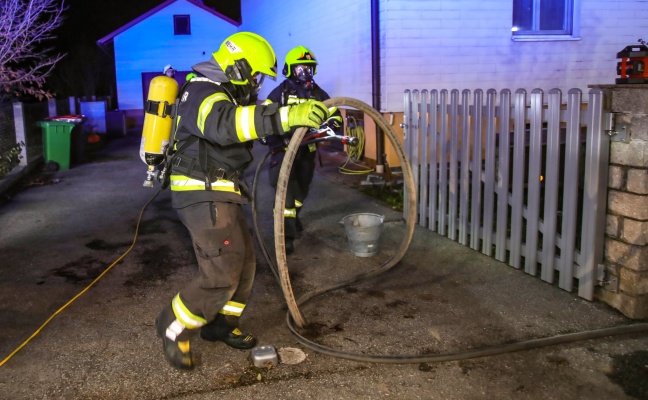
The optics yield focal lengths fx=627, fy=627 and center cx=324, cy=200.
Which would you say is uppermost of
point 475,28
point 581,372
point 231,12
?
point 231,12

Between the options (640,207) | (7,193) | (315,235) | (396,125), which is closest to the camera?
(640,207)

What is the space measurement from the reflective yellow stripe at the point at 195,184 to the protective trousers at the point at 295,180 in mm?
2485

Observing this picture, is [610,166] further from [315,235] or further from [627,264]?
[315,235]

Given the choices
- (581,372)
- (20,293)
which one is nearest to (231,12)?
(20,293)

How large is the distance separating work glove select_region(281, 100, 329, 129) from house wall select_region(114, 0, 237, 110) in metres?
23.8

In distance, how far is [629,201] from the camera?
427 centimetres

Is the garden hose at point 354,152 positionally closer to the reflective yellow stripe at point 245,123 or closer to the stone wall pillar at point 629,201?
the stone wall pillar at point 629,201

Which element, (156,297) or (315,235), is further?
(315,235)

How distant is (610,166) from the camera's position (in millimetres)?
4402

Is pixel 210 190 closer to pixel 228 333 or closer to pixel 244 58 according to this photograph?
pixel 244 58

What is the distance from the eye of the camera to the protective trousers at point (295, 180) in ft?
20.3

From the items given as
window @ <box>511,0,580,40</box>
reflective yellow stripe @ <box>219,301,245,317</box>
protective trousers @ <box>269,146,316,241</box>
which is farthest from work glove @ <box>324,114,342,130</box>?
window @ <box>511,0,580,40</box>

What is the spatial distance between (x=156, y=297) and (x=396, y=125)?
6.02 metres

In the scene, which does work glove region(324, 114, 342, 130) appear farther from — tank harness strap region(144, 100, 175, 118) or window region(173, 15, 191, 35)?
window region(173, 15, 191, 35)
